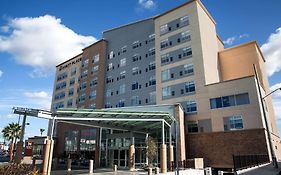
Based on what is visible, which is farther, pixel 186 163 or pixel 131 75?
pixel 131 75

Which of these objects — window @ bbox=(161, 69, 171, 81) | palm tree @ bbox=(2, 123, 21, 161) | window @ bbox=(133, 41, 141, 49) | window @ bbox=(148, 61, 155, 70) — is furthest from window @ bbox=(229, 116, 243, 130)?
palm tree @ bbox=(2, 123, 21, 161)

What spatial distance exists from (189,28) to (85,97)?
3301cm

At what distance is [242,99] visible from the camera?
34375 mm

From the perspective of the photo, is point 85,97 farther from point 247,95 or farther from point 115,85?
point 247,95

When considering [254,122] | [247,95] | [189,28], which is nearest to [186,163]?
[254,122]

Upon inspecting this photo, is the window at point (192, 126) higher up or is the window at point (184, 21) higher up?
the window at point (184, 21)

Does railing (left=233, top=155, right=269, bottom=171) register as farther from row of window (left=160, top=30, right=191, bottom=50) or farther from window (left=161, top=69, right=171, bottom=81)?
row of window (left=160, top=30, right=191, bottom=50)

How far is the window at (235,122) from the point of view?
33.5 m

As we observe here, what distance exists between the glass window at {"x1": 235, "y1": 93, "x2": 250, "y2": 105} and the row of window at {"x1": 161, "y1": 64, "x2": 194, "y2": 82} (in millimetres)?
9223

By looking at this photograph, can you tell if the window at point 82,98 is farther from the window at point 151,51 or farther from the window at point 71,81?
the window at point 151,51

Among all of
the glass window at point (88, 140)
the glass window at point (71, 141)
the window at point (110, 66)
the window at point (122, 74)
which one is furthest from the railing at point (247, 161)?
the glass window at point (71, 141)

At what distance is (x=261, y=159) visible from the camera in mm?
28984

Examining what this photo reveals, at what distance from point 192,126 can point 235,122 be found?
→ 6.93m

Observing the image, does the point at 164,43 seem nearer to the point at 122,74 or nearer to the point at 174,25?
the point at 174,25
